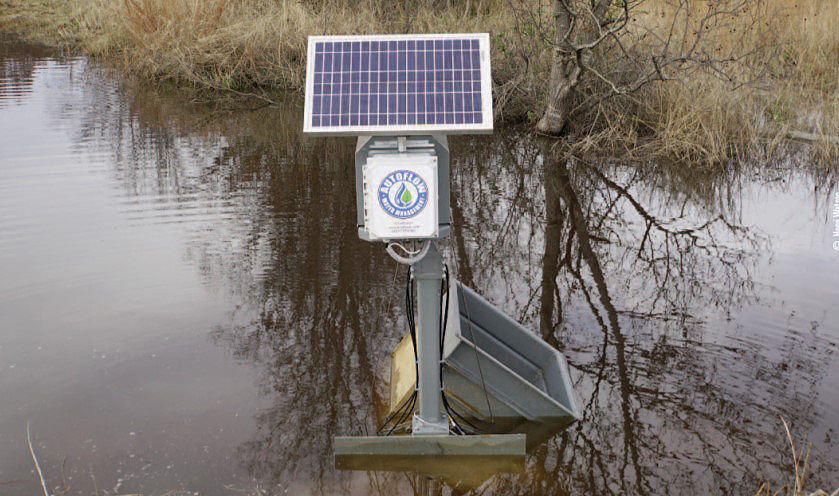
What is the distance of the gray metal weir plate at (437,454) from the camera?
4.81 meters

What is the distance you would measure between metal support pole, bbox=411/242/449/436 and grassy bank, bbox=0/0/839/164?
708cm

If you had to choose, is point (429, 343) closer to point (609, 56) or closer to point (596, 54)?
point (596, 54)

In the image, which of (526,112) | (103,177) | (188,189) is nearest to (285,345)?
(188,189)

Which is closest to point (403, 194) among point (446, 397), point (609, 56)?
point (446, 397)

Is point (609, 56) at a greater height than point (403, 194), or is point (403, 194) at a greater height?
point (609, 56)

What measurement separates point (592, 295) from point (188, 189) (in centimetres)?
499

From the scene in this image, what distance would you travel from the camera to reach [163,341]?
632 cm

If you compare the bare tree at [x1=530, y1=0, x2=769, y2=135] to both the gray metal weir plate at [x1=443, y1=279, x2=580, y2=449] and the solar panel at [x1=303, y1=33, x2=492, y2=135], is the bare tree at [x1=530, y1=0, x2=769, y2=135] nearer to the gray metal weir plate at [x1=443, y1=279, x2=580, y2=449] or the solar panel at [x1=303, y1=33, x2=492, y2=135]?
the gray metal weir plate at [x1=443, y1=279, x2=580, y2=449]

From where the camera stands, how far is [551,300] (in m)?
7.10

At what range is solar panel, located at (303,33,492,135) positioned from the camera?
4324 mm

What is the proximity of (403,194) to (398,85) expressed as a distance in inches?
23.5

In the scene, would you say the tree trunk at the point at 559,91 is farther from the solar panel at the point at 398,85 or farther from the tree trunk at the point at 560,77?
the solar panel at the point at 398,85

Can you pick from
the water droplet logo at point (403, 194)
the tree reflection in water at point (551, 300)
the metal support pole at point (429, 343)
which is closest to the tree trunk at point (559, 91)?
the tree reflection in water at point (551, 300)

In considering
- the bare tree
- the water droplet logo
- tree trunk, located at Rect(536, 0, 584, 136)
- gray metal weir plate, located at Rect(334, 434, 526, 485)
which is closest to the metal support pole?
gray metal weir plate, located at Rect(334, 434, 526, 485)
